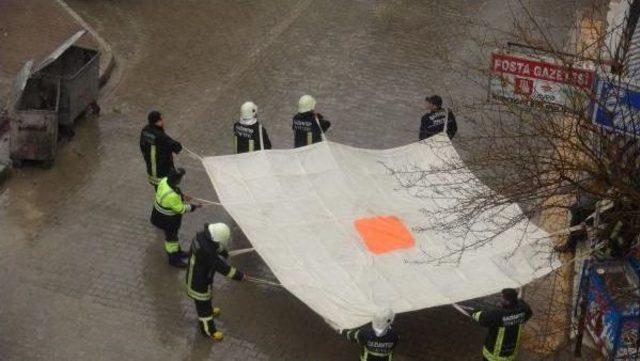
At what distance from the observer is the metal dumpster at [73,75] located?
14.4m

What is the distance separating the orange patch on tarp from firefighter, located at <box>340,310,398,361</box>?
1445 millimetres

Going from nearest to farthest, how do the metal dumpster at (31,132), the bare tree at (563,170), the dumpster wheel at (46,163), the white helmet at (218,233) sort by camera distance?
the bare tree at (563,170) → the white helmet at (218,233) → the metal dumpster at (31,132) → the dumpster wheel at (46,163)

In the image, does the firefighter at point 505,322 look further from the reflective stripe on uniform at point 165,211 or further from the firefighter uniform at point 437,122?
the reflective stripe on uniform at point 165,211

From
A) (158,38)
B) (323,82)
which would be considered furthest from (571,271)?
(158,38)

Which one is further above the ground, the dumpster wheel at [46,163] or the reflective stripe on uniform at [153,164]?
the reflective stripe on uniform at [153,164]


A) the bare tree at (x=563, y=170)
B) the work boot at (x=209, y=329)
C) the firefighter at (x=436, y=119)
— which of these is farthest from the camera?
A: the firefighter at (x=436, y=119)

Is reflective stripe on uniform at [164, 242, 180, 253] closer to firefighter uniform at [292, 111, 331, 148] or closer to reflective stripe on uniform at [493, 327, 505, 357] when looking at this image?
firefighter uniform at [292, 111, 331, 148]

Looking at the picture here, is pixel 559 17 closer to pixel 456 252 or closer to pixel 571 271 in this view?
pixel 571 271

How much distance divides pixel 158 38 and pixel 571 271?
951 centimetres

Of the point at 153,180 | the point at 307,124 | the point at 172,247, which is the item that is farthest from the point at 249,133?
the point at 172,247

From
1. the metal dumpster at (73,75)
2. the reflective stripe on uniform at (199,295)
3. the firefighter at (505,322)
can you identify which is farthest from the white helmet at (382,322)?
the metal dumpster at (73,75)

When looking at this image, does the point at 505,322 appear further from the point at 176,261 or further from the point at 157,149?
the point at 157,149

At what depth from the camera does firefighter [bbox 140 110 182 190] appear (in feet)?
40.1

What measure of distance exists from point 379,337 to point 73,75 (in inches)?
295
